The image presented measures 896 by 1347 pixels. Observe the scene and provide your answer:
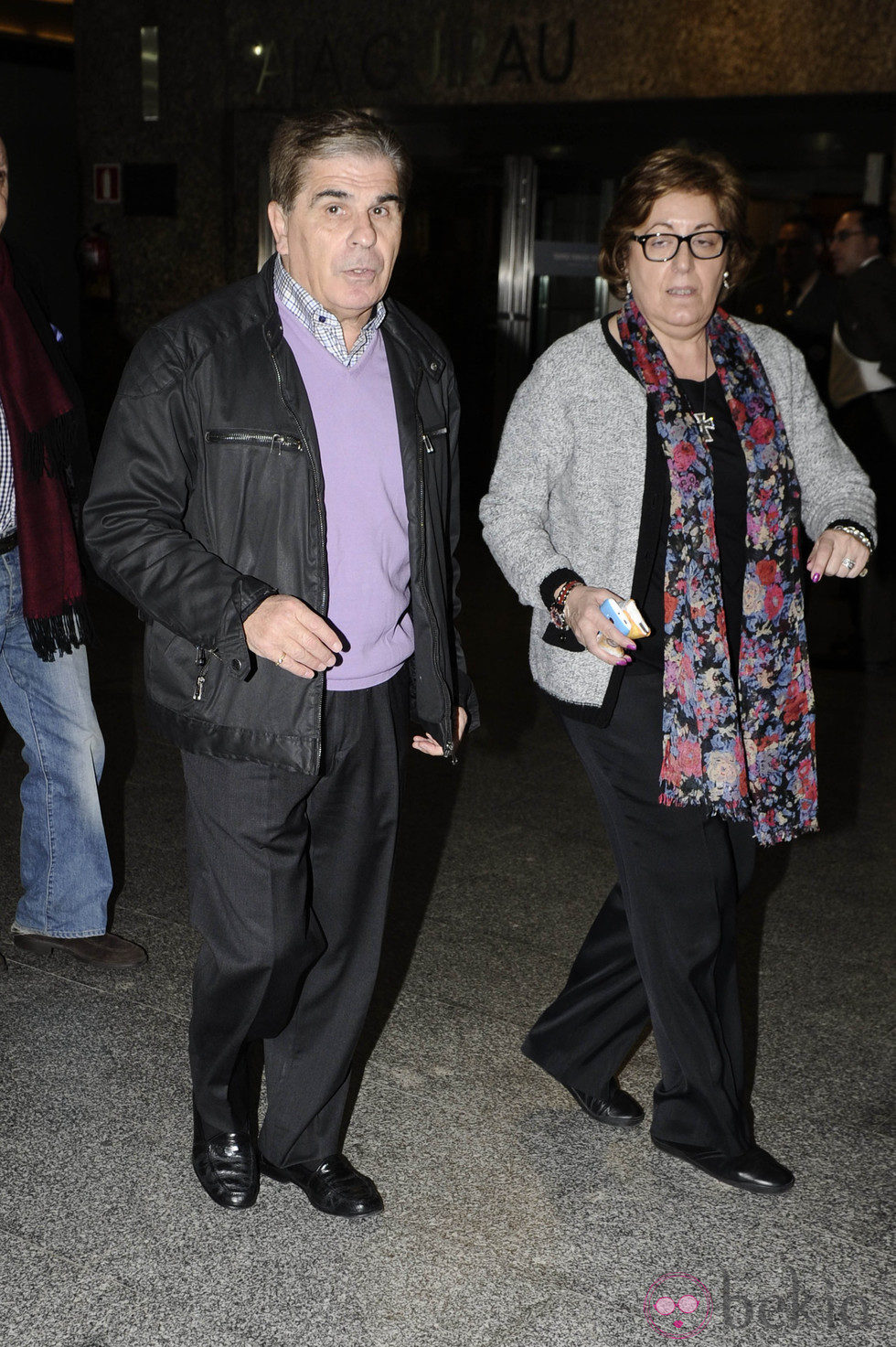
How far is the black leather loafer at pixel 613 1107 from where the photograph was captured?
3.22m

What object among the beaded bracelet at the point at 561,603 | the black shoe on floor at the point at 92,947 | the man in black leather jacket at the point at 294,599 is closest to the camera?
the man in black leather jacket at the point at 294,599

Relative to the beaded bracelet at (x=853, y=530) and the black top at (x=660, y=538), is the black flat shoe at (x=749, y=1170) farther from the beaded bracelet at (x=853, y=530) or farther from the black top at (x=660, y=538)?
the beaded bracelet at (x=853, y=530)

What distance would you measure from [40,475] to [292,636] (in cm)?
166

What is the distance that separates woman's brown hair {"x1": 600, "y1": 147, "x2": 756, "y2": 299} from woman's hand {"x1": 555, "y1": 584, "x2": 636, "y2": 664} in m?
0.75

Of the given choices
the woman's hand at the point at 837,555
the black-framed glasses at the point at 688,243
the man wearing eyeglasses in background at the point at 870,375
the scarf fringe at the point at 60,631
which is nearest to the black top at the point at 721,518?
the woman's hand at the point at 837,555

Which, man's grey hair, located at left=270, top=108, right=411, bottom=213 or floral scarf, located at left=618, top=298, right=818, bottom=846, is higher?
Answer: man's grey hair, located at left=270, top=108, right=411, bottom=213

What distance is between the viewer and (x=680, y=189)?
2811 mm

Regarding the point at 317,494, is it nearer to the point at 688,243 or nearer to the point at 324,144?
the point at 324,144

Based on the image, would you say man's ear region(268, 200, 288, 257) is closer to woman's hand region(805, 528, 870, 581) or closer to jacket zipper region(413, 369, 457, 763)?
jacket zipper region(413, 369, 457, 763)

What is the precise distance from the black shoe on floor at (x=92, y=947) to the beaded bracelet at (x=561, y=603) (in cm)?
185

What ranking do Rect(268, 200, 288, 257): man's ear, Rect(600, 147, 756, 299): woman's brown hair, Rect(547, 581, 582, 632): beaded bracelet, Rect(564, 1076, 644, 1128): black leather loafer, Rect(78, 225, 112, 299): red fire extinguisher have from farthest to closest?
Rect(78, 225, 112, 299): red fire extinguisher < Rect(564, 1076, 644, 1128): black leather loafer < Rect(600, 147, 756, 299): woman's brown hair < Rect(547, 581, 582, 632): beaded bracelet < Rect(268, 200, 288, 257): man's ear

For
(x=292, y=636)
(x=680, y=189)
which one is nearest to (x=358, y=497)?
(x=292, y=636)

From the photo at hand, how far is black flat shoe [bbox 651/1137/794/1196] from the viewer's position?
9.70 feet

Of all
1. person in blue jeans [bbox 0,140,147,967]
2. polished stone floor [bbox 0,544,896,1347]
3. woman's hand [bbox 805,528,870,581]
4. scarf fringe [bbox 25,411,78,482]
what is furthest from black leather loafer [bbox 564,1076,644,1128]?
scarf fringe [bbox 25,411,78,482]
